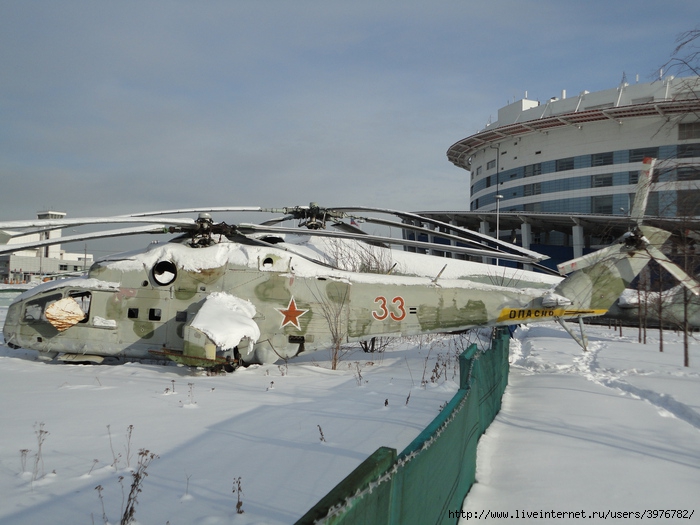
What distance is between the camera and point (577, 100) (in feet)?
171

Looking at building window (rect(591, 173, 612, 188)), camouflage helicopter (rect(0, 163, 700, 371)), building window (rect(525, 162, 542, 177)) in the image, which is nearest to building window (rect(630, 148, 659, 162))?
building window (rect(591, 173, 612, 188))

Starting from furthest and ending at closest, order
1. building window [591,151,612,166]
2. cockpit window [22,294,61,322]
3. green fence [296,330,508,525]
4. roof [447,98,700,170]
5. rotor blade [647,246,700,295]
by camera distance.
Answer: building window [591,151,612,166] < roof [447,98,700,170] < cockpit window [22,294,61,322] < rotor blade [647,246,700,295] < green fence [296,330,508,525]

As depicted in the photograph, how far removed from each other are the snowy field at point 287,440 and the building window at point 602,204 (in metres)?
41.7

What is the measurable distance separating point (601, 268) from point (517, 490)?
9.00m

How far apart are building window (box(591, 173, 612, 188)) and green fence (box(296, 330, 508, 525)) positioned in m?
50.3

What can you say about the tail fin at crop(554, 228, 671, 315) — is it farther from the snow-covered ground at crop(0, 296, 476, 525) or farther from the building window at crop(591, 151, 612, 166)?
the building window at crop(591, 151, 612, 166)

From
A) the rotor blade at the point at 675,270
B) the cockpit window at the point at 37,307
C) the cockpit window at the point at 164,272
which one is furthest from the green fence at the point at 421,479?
the cockpit window at the point at 37,307

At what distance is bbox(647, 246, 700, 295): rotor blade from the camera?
968cm

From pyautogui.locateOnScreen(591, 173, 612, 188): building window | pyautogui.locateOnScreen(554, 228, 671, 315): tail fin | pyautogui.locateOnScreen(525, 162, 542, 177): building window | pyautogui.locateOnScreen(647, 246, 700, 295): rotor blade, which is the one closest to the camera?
pyautogui.locateOnScreen(647, 246, 700, 295): rotor blade

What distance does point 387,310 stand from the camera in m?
11.6

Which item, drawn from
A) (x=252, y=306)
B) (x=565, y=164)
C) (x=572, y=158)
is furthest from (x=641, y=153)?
(x=252, y=306)

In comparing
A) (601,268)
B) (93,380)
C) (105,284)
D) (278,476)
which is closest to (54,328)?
(105,284)

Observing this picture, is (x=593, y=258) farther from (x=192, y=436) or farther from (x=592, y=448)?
(x=192, y=436)

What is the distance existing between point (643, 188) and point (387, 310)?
234 inches
